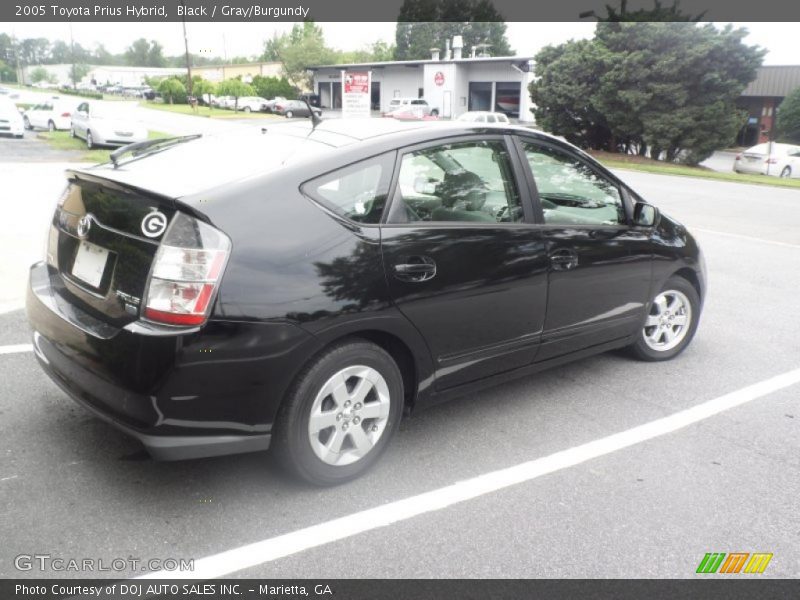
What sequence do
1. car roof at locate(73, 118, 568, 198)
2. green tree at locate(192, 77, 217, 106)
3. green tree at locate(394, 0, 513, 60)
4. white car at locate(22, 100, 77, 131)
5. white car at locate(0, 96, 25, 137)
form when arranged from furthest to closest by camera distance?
green tree at locate(394, 0, 513, 60) → green tree at locate(192, 77, 217, 106) → white car at locate(22, 100, 77, 131) → white car at locate(0, 96, 25, 137) → car roof at locate(73, 118, 568, 198)

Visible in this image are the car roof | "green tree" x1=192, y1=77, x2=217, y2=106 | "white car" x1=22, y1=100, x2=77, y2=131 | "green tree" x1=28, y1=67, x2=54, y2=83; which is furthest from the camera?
Result: "green tree" x1=28, y1=67, x2=54, y2=83

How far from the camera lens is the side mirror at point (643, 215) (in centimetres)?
462

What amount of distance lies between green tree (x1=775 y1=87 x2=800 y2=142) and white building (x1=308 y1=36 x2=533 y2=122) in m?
16.1

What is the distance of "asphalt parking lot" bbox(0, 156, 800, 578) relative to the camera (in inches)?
113


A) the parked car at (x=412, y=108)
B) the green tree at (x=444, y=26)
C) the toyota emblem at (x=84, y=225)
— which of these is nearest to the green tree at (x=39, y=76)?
the green tree at (x=444, y=26)

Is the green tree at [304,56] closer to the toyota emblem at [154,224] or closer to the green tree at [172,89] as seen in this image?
the green tree at [172,89]

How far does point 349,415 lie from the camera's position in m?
3.32

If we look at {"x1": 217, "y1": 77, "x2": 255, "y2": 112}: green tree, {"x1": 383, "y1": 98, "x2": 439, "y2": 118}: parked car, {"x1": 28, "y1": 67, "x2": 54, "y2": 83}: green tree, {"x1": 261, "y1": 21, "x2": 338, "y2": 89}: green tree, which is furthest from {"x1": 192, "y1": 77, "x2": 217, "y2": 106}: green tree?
{"x1": 28, "y1": 67, "x2": 54, "y2": 83}: green tree

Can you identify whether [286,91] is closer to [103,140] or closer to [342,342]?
[103,140]

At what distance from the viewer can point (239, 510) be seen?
3.16 m

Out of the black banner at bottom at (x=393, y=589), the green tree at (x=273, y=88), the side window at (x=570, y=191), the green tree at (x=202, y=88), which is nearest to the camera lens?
the black banner at bottom at (x=393, y=589)

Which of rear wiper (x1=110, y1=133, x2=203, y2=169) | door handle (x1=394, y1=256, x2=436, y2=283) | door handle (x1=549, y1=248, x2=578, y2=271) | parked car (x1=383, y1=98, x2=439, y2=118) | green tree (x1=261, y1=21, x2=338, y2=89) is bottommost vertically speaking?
parked car (x1=383, y1=98, x2=439, y2=118)

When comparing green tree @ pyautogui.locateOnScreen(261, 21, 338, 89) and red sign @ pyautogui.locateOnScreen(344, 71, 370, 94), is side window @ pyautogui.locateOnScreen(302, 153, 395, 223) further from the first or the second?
green tree @ pyautogui.locateOnScreen(261, 21, 338, 89)

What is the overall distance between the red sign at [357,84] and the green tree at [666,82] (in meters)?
12.6
